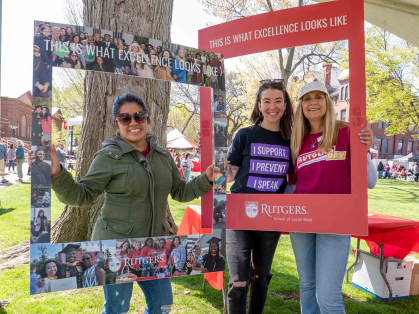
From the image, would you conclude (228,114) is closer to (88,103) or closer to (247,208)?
(247,208)

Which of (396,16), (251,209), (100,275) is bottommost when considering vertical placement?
(100,275)

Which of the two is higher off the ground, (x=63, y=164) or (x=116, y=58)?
(x=116, y=58)

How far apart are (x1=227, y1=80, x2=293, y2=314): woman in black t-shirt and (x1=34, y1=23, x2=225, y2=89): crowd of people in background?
1.22ft

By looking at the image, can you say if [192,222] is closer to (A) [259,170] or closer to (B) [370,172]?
(A) [259,170]

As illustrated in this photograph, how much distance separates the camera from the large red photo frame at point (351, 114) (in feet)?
6.04

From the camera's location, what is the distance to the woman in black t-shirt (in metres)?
2.06

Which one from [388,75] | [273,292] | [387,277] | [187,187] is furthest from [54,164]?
[388,75]

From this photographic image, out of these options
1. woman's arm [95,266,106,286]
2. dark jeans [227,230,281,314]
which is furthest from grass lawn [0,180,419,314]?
woman's arm [95,266,106,286]

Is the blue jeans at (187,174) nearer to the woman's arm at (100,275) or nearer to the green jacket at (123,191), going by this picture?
the green jacket at (123,191)

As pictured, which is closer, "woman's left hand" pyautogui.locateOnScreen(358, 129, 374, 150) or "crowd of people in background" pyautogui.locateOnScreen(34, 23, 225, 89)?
"crowd of people in background" pyautogui.locateOnScreen(34, 23, 225, 89)

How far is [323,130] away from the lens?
6.45 feet

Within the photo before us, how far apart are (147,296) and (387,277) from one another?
2942 mm

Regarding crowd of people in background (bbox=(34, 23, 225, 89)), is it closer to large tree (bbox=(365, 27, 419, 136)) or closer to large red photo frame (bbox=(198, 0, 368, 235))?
large red photo frame (bbox=(198, 0, 368, 235))

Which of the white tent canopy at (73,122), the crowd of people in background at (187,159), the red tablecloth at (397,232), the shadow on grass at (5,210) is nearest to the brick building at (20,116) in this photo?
the white tent canopy at (73,122)
